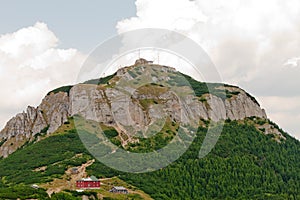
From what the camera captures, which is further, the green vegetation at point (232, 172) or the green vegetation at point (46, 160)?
the green vegetation at point (232, 172)

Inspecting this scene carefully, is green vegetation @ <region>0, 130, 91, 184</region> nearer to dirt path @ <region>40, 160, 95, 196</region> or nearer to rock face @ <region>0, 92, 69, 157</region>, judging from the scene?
dirt path @ <region>40, 160, 95, 196</region>

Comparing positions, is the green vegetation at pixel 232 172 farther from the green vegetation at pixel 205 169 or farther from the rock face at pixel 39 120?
the rock face at pixel 39 120

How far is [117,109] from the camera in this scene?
17375cm

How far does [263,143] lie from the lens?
572 ft

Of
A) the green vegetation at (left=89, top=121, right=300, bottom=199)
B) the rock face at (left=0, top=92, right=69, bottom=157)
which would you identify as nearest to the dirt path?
the green vegetation at (left=89, top=121, right=300, bottom=199)

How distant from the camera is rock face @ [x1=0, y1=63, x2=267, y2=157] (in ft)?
566

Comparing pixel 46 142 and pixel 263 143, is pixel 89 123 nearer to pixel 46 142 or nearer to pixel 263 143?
pixel 46 142

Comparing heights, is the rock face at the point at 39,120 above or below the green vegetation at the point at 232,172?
above

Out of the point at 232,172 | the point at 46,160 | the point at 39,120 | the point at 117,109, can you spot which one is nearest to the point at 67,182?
the point at 46,160

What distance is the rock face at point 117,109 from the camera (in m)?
173

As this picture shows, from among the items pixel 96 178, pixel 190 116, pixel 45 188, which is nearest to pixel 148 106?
pixel 190 116

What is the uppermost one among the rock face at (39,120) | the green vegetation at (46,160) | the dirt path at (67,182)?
the rock face at (39,120)

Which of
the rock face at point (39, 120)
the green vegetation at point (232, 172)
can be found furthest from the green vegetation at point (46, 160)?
the rock face at point (39, 120)

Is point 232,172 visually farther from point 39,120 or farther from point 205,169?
point 39,120
